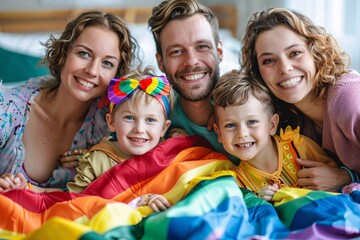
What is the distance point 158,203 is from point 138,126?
32cm

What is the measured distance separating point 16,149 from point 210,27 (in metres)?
0.94

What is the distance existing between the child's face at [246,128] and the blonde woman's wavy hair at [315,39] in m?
0.23

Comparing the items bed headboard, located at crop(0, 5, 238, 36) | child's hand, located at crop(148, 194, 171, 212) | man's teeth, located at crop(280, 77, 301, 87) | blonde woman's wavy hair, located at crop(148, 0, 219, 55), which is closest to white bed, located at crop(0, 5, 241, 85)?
bed headboard, located at crop(0, 5, 238, 36)

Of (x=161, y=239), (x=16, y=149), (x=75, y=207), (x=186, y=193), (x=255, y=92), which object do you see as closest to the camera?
(x=161, y=239)

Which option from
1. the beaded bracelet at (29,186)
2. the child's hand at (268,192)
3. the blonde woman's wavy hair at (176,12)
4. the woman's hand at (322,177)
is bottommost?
the beaded bracelet at (29,186)

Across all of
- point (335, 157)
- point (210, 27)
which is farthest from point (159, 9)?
point (335, 157)

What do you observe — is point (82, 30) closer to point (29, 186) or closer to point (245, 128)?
point (29, 186)

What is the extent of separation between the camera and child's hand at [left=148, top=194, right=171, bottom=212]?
1404 mm

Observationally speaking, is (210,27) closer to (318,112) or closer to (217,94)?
(217,94)

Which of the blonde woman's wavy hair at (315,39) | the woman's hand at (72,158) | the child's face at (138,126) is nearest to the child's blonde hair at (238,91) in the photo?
the blonde woman's wavy hair at (315,39)

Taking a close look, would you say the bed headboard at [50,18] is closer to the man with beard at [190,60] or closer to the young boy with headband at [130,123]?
the man with beard at [190,60]

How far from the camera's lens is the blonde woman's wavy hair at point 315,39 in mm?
1616

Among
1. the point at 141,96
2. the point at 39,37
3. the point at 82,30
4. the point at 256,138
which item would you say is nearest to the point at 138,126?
the point at 141,96

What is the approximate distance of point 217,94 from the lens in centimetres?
167
